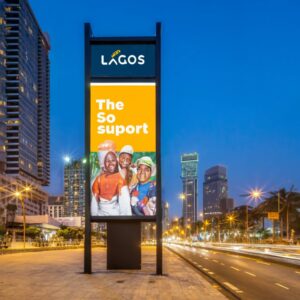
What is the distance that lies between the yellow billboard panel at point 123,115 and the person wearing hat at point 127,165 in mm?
228

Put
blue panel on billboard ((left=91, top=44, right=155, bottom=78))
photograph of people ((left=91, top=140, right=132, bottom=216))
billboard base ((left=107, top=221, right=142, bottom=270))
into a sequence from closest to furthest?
photograph of people ((left=91, top=140, right=132, bottom=216)) → blue panel on billboard ((left=91, top=44, right=155, bottom=78)) → billboard base ((left=107, top=221, right=142, bottom=270))

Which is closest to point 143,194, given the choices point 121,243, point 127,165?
point 127,165

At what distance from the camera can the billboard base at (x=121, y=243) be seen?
2533 cm

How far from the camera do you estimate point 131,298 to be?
15.1m

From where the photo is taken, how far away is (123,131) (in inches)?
934

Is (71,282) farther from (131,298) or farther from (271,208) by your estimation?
(271,208)

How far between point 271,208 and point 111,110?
8231 cm

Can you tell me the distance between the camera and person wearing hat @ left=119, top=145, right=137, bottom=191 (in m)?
23.5

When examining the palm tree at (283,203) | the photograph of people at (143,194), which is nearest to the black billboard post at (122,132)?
the photograph of people at (143,194)

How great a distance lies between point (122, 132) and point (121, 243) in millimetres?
5426

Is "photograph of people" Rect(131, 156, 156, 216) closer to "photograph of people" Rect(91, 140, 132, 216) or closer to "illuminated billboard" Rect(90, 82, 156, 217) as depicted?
"illuminated billboard" Rect(90, 82, 156, 217)

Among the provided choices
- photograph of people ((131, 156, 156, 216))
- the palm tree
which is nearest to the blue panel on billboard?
photograph of people ((131, 156, 156, 216))

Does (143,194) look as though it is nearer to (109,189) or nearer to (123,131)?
(109,189)

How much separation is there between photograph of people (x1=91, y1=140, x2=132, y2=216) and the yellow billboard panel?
0.55 m
